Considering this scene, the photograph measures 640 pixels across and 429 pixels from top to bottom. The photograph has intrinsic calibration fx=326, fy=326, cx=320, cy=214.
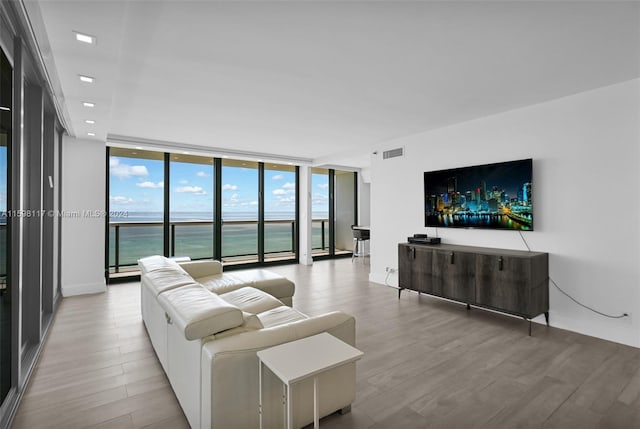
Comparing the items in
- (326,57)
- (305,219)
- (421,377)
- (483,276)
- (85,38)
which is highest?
(326,57)

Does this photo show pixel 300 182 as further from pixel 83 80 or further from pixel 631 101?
pixel 631 101

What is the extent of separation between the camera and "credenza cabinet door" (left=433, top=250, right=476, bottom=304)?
3.86 metres

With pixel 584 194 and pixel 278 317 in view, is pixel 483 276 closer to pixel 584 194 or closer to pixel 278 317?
pixel 584 194

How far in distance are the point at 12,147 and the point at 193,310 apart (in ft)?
5.53

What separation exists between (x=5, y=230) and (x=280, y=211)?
5873mm

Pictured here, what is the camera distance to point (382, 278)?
5629 millimetres

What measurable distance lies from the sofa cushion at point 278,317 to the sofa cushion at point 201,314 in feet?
1.83

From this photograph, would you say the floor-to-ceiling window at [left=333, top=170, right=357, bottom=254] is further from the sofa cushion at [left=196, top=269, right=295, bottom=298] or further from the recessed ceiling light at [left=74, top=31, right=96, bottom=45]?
the recessed ceiling light at [left=74, top=31, right=96, bottom=45]

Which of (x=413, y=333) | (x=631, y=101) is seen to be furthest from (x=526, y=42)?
(x=413, y=333)

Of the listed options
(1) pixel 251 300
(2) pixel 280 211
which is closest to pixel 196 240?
(2) pixel 280 211

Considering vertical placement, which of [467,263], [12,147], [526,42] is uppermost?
[526,42]

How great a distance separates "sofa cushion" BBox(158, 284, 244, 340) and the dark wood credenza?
2.97 meters

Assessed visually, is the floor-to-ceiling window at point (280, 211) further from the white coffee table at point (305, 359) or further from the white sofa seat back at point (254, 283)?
the white coffee table at point (305, 359)

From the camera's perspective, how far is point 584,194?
132 inches
